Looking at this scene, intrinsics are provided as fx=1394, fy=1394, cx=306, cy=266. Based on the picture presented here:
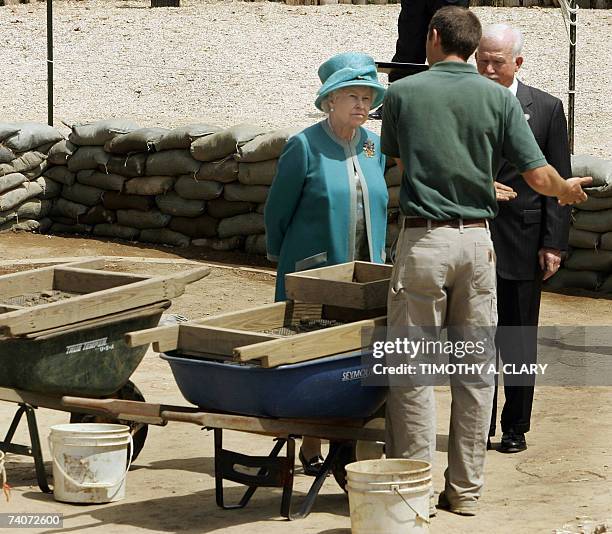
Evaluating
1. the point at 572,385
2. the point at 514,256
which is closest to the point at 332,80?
the point at 514,256

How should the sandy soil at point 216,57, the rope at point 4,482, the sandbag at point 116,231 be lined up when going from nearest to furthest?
1. the rope at point 4,482
2. the sandbag at point 116,231
3. the sandy soil at point 216,57

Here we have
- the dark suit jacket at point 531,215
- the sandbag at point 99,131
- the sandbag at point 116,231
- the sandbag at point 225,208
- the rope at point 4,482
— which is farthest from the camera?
the sandbag at point 116,231

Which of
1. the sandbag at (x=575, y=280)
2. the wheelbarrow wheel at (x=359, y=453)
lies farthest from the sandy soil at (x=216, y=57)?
the wheelbarrow wheel at (x=359, y=453)

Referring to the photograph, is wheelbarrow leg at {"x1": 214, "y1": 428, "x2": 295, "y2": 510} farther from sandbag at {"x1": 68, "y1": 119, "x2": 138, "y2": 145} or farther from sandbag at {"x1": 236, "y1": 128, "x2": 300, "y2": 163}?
sandbag at {"x1": 68, "y1": 119, "x2": 138, "y2": 145}

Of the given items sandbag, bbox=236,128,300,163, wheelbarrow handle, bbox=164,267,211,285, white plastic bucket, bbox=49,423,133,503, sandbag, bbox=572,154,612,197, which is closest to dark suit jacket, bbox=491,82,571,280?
wheelbarrow handle, bbox=164,267,211,285

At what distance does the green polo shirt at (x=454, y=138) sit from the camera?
4.51m

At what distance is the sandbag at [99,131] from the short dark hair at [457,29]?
6607 mm

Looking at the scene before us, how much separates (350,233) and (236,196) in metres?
5.06

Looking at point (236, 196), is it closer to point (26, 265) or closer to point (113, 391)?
point (26, 265)

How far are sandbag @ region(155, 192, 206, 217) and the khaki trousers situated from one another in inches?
238

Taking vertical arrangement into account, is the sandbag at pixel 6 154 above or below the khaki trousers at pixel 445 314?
below

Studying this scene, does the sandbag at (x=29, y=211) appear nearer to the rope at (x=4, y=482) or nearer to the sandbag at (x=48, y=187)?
the sandbag at (x=48, y=187)

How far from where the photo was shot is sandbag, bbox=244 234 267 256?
10193mm

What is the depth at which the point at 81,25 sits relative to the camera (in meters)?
18.2
